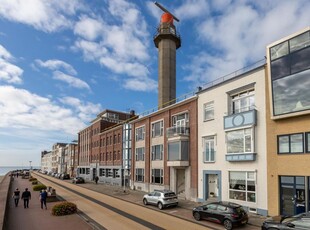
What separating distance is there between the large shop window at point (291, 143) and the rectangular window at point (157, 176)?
17374 millimetres

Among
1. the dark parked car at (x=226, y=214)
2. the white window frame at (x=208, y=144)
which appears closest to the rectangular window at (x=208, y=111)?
the white window frame at (x=208, y=144)

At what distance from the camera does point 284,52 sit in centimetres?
1925

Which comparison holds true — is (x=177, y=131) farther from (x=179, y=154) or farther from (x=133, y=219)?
(x=133, y=219)

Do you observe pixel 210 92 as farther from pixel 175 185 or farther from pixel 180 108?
pixel 175 185

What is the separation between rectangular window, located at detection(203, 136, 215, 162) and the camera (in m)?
25.9

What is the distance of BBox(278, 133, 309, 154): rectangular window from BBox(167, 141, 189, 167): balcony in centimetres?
1116

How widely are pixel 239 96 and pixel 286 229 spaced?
13.1m

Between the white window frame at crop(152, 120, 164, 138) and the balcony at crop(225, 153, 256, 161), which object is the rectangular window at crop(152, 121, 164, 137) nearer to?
the white window frame at crop(152, 120, 164, 138)

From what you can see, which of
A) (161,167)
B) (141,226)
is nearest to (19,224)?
(141,226)

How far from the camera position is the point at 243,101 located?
76.6 ft

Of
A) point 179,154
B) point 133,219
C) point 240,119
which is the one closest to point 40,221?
point 133,219

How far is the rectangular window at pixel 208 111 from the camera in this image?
26438 mm

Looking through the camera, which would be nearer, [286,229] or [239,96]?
[286,229]

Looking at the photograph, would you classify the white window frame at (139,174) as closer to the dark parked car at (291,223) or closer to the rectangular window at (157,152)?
the rectangular window at (157,152)
